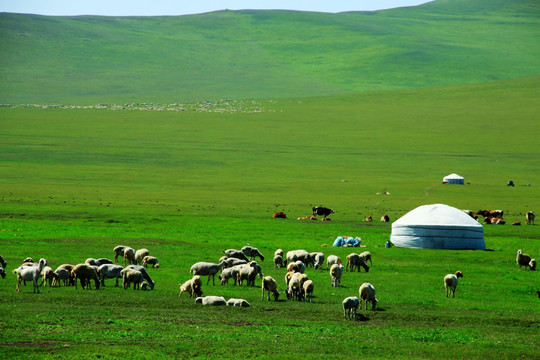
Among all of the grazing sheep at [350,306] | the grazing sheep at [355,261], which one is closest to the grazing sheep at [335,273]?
the grazing sheep at [355,261]

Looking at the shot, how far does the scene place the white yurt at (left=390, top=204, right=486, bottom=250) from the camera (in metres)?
36.7

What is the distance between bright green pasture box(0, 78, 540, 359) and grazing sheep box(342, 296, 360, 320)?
0.40 m

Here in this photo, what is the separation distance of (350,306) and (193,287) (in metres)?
4.89

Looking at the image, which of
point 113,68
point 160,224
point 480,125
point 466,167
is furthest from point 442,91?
point 160,224

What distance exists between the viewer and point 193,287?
2120 centimetres

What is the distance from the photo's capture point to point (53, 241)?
3341 centimetres

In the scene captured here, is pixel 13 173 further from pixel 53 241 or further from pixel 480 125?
pixel 480 125

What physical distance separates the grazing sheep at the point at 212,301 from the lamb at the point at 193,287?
0.65 meters

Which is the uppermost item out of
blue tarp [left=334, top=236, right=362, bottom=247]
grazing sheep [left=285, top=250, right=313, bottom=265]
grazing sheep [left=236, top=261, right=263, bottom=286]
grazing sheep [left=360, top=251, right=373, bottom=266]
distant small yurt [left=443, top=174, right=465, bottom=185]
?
grazing sheep [left=236, top=261, right=263, bottom=286]

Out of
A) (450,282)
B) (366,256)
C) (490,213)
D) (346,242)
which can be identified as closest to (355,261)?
(366,256)

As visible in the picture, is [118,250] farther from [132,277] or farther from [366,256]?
[366,256]

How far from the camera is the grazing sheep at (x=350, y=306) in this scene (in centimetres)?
1889

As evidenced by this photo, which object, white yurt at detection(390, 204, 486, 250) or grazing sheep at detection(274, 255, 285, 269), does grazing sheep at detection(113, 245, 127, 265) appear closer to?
grazing sheep at detection(274, 255, 285, 269)

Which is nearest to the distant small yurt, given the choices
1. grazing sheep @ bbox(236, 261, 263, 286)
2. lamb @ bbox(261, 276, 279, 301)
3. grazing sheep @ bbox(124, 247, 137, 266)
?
grazing sheep @ bbox(124, 247, 137, 266)
